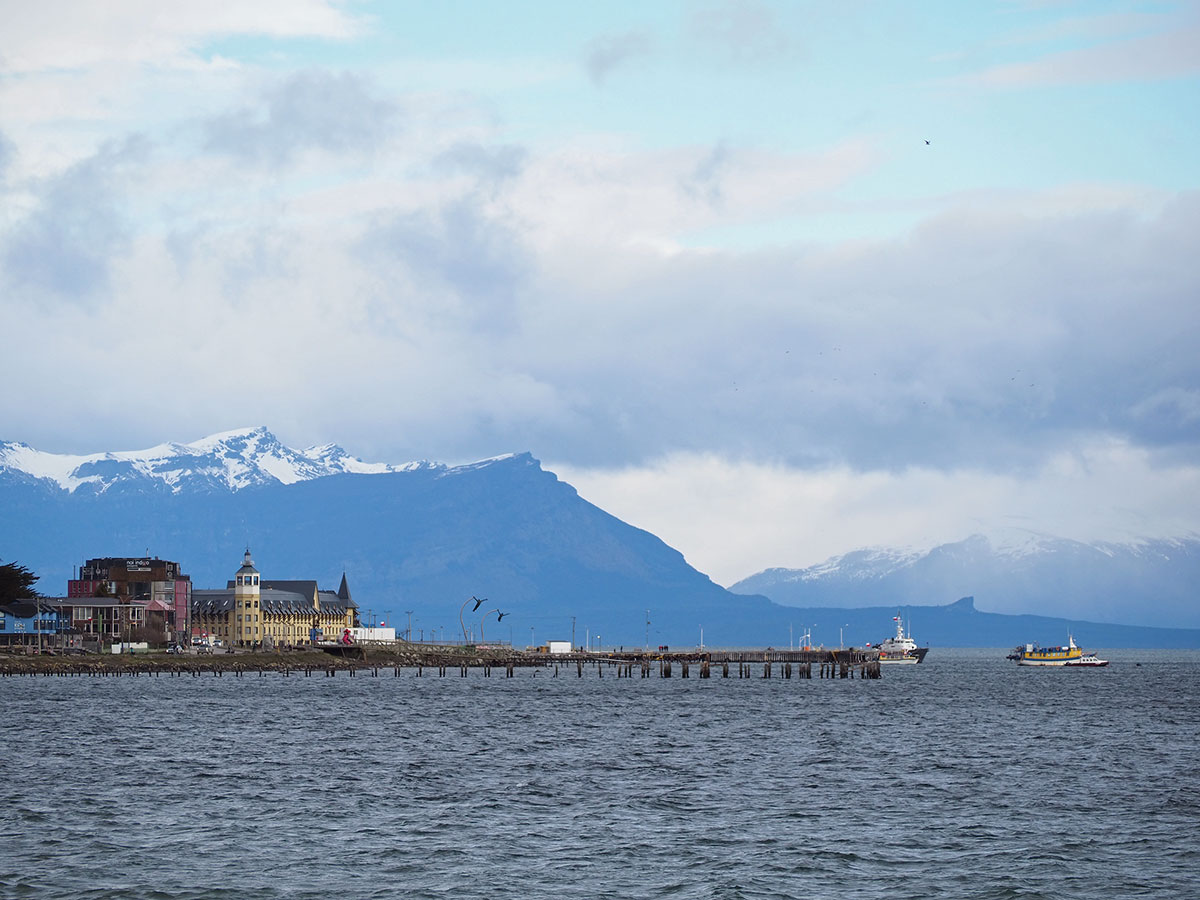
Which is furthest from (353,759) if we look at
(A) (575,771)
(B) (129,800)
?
(B) (129,800)

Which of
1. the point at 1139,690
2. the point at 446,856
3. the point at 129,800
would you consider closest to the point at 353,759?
the point at 129,800

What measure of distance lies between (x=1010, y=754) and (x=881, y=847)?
37.4 meters

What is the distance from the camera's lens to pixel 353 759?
8262 centimetres

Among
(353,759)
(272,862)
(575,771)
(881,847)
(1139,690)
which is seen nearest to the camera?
(272,862)

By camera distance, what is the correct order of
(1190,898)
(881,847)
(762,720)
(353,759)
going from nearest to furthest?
(1190,898), (881,847), (353,759), (762,720)

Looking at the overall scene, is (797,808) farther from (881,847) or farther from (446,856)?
(446,856)

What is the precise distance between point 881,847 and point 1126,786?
2264 centimetres

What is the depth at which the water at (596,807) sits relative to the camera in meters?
46.9

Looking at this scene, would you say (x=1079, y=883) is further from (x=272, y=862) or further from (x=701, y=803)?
(x=272, y=862)

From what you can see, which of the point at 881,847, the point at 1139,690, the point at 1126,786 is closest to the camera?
the point at 881,847

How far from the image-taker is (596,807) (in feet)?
205

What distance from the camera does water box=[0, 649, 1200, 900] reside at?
4694 centimetres

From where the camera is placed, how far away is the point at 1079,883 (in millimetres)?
46594

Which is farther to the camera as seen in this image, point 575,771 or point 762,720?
point 762,720
